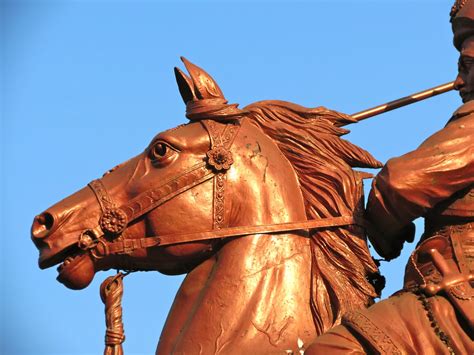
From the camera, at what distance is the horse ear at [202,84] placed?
1059cm

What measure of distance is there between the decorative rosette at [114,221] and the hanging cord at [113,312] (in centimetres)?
34

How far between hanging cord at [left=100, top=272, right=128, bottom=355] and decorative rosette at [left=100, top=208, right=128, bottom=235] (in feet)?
1.11

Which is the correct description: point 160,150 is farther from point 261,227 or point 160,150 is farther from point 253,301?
point 253,301

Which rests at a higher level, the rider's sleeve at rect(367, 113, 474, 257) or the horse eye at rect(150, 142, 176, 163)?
the horse eye at rect(150, 142, 176, 163)

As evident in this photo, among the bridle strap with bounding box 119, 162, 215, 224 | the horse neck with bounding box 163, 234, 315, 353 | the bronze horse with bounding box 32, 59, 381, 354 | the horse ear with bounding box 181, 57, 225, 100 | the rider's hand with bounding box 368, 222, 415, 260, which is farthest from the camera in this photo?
the horse ear with bounding box 181, 57, 225, 100

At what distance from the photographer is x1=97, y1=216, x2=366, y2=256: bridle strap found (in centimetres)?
1004

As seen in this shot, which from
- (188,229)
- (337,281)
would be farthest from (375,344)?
(188,229)

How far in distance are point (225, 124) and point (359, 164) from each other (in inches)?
37.8

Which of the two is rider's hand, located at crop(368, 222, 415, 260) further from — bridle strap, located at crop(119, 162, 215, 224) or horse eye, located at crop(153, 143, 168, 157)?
horse eye, located at crop(153, 143, 168, 157)

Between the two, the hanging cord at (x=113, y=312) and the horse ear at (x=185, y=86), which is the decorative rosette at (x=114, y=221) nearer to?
the hanging cord at (x=113, y=312)

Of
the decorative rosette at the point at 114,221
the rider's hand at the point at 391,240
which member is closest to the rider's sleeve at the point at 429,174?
the rider's hand at the point at 391,240

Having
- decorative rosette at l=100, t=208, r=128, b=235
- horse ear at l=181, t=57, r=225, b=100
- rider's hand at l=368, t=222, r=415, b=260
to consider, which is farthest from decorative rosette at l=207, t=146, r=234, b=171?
rider's hand at l=368, t=222, r=415, b=260

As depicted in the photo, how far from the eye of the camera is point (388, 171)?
10062 mm

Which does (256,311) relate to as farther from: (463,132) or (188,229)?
(463,132)
